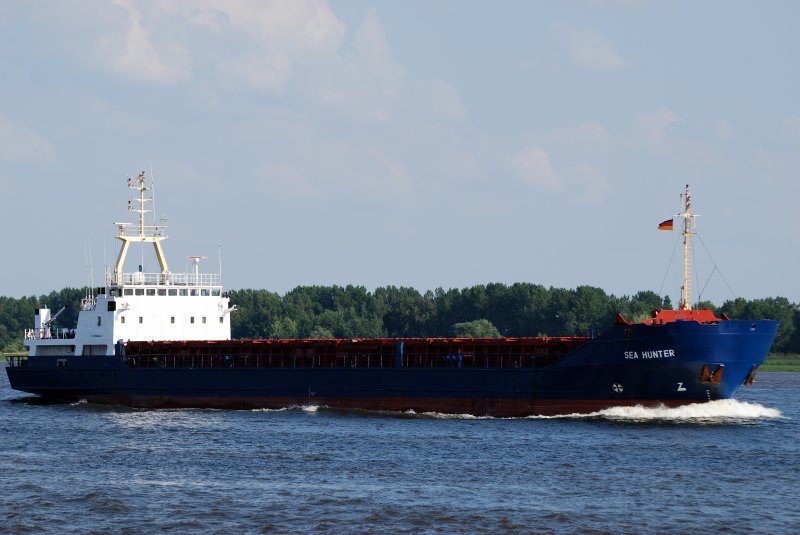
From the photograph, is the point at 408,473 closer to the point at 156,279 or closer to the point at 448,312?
the point at 156,279

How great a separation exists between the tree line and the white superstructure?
66336 mm

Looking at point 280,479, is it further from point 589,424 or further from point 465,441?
point 589,424

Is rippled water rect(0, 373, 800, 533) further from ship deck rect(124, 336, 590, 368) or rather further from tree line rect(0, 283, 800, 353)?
tree line rect(0, 283, 800, 353)

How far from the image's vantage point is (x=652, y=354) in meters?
43.8

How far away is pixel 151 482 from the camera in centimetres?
3234

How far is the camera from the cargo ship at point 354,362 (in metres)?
44.0

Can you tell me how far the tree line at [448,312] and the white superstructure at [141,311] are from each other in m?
66.3

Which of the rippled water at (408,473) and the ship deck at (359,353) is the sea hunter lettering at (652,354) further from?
the rippled water at (408,473)

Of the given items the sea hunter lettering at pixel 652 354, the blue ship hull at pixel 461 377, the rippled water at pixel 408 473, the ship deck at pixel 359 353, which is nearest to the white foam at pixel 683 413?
the rippled water at pixel 408 473

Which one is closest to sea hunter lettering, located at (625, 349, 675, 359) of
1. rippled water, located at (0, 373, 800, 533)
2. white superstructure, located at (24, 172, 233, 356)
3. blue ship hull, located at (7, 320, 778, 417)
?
blue ship hull, located at (7, 320, 778, 417)

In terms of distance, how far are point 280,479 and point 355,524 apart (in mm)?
6364

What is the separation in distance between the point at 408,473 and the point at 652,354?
570 inches

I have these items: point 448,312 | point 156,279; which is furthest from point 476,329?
point 156,279

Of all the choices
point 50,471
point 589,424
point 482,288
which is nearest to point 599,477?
point 589,424
